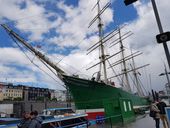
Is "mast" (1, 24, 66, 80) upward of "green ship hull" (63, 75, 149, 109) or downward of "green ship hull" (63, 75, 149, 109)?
upward

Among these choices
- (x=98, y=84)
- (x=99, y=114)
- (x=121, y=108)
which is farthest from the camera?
(x=98, y=84)

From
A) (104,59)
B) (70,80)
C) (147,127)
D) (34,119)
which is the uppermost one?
(104,59)

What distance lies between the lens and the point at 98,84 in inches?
968

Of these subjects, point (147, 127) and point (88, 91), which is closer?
point (147, 127)

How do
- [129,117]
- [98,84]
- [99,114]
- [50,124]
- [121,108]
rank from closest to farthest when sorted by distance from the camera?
[50,124] < [121,108] < [129,117] < [99,114] < [98,84]

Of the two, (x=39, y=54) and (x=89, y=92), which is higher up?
(x=39, y=54)

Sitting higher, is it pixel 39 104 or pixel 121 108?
pixel 39 104

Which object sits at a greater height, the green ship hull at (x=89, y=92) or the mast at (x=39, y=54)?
the mast at (x=39, y=54)

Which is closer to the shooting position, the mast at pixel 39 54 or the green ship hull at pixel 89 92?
the green ship hull at pixel 89 92

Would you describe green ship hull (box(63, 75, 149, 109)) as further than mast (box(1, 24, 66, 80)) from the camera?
No

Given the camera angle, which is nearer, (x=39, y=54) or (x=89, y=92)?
(x=89, y=92)

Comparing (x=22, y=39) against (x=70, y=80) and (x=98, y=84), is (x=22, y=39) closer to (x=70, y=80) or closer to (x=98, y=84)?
(x=70, y=80)

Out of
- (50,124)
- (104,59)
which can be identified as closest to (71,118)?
(50,124)

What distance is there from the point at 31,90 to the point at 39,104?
268 feet
